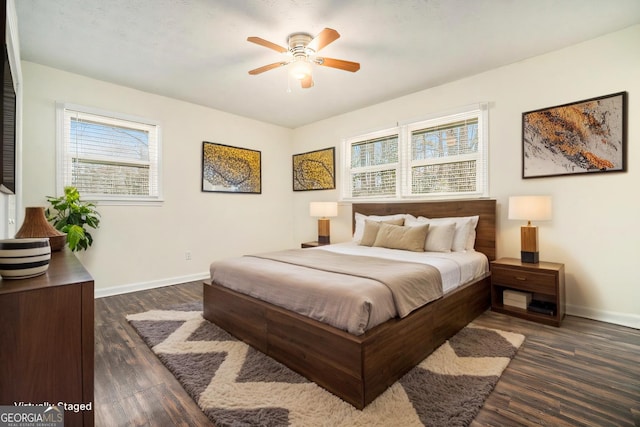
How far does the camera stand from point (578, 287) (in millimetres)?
2938

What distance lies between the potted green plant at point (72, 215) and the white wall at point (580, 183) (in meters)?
4.49

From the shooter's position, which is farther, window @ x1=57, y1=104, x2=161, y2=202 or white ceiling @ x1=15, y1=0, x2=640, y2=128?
window @ x1=57, y1=104, x2=161, y2=202

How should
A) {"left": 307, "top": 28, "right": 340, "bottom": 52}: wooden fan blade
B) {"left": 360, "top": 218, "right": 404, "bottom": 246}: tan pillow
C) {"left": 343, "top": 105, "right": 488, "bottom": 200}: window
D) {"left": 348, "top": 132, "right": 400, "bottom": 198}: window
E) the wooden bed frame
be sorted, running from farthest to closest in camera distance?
{"left": 348, "top": 132, "right": 400, "bottom": 198}: window < {"left": 360, "top": 218, "right": 404, "bottom": 246}: tan pillow < {"left": 343, "top": 105, "right": 488, "bottom": 200}: window < {"left": 307, "top": 28, "right": 340, "bottom": 52}: wooden fan blade < the wooden bed frame

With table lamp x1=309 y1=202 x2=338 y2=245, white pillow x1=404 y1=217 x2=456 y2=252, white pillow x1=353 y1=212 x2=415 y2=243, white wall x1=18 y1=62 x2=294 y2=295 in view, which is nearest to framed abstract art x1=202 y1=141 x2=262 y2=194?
white wall x1=18 y1=62 x2=294 y2=295

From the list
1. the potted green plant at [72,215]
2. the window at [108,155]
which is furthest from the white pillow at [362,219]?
the potted green plant at [72,215]

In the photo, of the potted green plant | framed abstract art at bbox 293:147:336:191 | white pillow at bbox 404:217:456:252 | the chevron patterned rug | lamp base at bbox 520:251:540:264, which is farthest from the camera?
framed abstract art at bbox 293:147:336:191

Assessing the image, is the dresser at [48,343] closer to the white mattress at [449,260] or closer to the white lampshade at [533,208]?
the white mattress at [449,260]

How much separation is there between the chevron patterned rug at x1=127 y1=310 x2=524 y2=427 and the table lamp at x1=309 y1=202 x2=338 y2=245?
→ 8.40ft

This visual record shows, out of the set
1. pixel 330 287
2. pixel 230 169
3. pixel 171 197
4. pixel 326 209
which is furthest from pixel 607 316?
pixel 171 197

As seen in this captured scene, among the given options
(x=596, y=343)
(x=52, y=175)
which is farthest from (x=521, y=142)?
(x=52, y=175)

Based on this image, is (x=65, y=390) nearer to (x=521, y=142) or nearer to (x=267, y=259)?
(x=267, y=259)

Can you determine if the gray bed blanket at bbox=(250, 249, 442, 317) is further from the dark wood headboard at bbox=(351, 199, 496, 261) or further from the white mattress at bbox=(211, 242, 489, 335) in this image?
the dark wood headboard at bbox=(351, 199, 496, 261)

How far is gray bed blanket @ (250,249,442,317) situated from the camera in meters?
1.95

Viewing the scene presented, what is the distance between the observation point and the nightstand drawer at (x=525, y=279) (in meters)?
2.70
